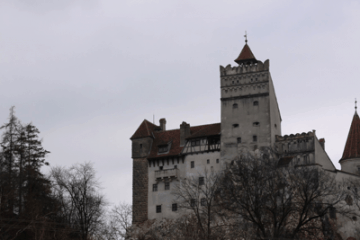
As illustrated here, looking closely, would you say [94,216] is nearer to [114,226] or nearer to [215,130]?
[114,226]

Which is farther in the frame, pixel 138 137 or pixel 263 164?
pixel 138 137

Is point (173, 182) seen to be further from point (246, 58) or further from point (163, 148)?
point (246, 58)

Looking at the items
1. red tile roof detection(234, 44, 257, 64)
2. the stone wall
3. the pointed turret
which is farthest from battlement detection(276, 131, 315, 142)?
the stone wall

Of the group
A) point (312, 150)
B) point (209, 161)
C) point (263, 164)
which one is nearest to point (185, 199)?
point (209, 161)

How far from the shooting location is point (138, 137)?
7262cm

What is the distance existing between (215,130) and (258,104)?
577 centimetres

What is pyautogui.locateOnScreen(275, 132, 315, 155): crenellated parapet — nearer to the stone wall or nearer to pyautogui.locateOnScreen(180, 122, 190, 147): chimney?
pyautogui.locateOnScreen(180, 122, 190, 147): chimney

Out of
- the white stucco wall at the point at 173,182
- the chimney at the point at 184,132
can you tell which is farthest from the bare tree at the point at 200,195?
the chimney at the point at 184,132

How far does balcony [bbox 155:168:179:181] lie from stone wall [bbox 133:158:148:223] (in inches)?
61.5

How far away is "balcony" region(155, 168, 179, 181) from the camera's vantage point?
225ft

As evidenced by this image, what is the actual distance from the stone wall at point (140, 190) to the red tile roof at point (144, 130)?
3.02 m

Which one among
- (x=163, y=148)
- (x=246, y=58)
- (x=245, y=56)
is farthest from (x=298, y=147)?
(x=163, y=148)

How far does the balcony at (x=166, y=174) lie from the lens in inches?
2702

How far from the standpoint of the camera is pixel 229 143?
221 ft
